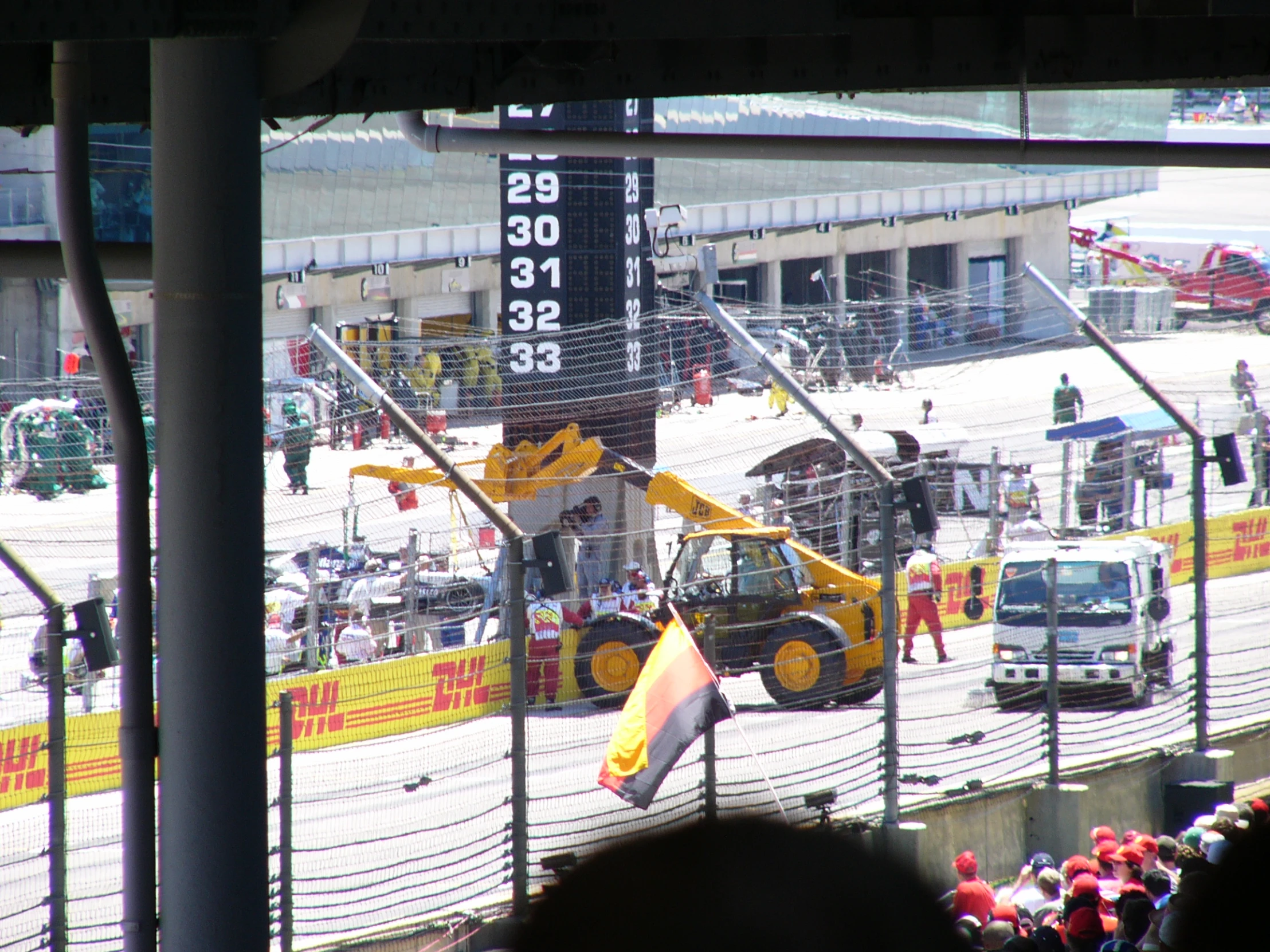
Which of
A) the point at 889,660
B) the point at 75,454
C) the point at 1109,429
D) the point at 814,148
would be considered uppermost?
the point at 814,148

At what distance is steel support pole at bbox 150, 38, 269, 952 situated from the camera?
2609 mm

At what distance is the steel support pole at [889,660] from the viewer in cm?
670

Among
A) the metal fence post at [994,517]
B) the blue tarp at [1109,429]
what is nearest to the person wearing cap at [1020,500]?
the metal fence post at [994,517]

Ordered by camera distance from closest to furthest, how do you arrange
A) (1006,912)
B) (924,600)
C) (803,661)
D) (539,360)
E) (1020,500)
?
(1006,912)
(803,661)
(924,600)
(1020,500)
(539,360)

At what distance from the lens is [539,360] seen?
13891mm

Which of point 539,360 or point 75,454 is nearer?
point 75,454

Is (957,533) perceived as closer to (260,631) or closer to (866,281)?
(260,631)

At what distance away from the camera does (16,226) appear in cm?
1905

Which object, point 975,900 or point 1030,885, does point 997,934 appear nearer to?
point 975,900

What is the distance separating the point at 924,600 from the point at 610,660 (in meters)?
2.78

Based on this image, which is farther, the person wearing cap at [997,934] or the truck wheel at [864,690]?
the truck wheel at [864,690]

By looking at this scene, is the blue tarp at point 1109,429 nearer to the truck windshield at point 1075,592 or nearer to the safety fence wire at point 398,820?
the truck windshield at point 1075,592

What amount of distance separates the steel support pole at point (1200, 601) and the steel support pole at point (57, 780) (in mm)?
5420

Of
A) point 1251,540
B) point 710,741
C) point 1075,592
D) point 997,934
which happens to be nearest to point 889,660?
point 710,741
